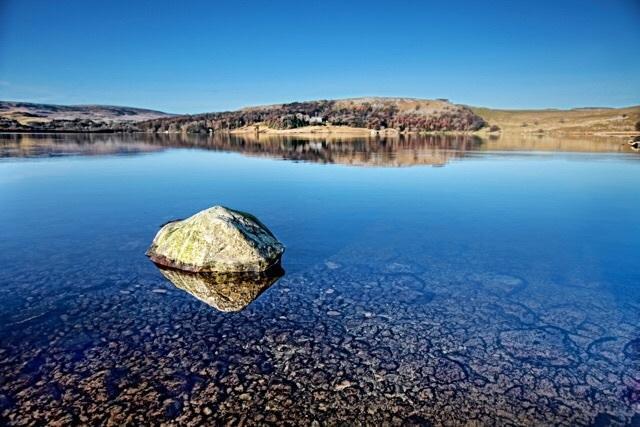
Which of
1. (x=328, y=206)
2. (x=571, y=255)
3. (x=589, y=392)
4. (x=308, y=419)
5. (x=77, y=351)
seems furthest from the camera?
(x=328, y=206)

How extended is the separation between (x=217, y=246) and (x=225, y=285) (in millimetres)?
1542

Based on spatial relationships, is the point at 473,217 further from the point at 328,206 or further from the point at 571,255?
the point at 328,206

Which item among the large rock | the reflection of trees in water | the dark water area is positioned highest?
the reflection of trees in water

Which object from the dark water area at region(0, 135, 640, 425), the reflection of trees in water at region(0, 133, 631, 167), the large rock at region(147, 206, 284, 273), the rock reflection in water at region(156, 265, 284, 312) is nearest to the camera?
the dark water area at region(0, 135, 640, 425)

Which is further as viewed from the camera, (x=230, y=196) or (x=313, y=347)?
(x=230, y=196)

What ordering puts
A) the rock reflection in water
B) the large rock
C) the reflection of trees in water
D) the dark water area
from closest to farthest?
the dark water area, the rock reflection in water, the large rock, the reflection of trees in water

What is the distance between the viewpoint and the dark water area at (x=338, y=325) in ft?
20.1

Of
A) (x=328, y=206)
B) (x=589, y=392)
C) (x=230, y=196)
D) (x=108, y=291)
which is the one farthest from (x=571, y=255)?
(x=230, y=196)

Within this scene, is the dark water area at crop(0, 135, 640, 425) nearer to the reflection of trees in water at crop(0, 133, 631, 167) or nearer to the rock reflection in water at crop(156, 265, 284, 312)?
the rock reflection in water at crop(156, 265, 284, 312)

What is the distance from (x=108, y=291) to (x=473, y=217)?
14569mm

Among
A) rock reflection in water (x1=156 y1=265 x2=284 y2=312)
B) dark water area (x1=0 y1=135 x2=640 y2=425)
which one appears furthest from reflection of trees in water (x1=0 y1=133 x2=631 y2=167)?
rock reflection in water (x1=156 y1=265 x2=284 y2=312)

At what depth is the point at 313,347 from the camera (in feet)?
25.2

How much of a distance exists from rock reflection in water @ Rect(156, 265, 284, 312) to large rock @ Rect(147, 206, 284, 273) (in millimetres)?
225

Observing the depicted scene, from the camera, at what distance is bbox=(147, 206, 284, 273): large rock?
11.5 meters
